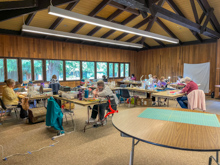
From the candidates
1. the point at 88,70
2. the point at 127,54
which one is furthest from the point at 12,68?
the point at 127,54

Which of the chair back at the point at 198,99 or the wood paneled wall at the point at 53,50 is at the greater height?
the wood paneled wall at the point at 53,50

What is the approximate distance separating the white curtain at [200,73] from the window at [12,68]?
9.68 meters

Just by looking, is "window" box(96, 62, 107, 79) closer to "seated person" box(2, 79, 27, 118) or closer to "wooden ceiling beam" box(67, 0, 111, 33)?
"wooden ceiling beam" box(67, 0, 111, 33)

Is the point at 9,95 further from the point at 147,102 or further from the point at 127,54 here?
the point at 127,54

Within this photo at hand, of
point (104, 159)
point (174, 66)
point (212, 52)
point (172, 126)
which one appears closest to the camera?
point (172, 126)

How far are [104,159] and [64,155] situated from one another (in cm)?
69

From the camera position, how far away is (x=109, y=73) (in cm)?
1070

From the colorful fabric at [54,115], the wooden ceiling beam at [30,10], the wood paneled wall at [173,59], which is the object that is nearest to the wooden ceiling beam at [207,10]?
the wood paneled wall at [173,59]

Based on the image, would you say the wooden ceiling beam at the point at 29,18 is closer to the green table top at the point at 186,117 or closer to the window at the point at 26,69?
the window at the point at 26,69

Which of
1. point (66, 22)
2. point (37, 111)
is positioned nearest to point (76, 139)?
point (37, 111)

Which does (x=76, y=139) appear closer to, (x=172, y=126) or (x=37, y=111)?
(x=37, y=111)

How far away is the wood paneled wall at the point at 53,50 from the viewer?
680cm

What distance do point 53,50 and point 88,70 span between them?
2.48 metres

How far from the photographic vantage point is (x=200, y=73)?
8.92 metres
